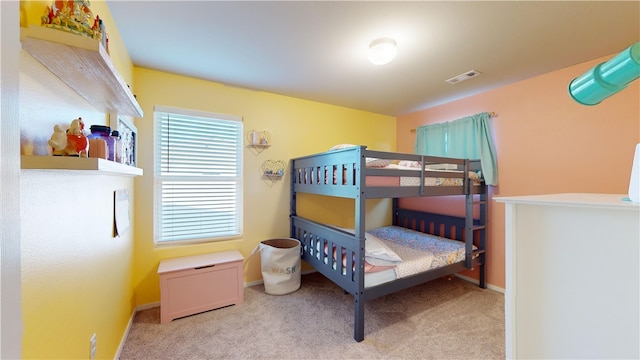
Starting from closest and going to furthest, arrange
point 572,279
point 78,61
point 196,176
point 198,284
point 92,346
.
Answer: point 572,279 → point 78,61 → point 92,346 → point 198,284 → point 196,176

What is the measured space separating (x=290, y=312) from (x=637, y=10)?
332cm

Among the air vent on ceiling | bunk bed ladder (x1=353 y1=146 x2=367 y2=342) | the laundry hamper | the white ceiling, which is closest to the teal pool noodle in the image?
the white ceiling

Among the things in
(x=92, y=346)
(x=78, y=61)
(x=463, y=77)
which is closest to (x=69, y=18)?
(x=78, y=61)

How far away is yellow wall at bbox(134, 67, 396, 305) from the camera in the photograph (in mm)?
2385

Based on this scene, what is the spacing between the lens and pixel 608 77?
583 millimetres

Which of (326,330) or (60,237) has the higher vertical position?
(60,237)

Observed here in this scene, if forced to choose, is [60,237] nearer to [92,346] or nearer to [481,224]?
[92,346]

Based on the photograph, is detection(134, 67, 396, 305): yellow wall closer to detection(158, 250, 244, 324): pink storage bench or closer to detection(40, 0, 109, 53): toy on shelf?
detection(158, 250, 244, 324): pink storage bench

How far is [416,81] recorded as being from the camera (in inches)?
102

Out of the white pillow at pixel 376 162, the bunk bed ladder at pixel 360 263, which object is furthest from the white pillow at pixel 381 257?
the white pillow at pixel 376 162

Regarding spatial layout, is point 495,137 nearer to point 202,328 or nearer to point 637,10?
point 637,10

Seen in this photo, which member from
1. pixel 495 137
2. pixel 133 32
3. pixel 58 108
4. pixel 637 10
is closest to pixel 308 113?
pixel 133 32

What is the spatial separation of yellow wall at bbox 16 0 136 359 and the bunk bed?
5.33 ft

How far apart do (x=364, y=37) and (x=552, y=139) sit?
7.05 feet
